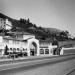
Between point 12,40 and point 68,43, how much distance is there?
180ft

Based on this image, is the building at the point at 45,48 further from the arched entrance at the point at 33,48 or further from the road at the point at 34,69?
the road at the point at 34,69

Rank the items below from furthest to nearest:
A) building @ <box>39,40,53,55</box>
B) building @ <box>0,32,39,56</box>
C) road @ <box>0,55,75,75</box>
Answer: building @ <box>39,40,53,55</box>, building @ <box>0,32,39,56</box>, road @ <box>0,55,75,75</box>

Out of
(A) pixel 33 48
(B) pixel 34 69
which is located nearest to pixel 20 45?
(A) pixel 33 48

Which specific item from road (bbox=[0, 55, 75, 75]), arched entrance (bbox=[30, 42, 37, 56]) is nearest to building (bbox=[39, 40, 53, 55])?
arched entrance (bbox=[30, 42, 37, 56])

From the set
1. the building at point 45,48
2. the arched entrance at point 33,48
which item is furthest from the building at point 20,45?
the building at point 45,48

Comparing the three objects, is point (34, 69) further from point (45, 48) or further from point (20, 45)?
point (45, 48)

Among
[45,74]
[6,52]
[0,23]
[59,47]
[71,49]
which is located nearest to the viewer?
[45,74]

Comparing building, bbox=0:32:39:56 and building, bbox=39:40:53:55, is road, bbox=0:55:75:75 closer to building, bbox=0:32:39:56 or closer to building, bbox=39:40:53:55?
building, bbox=0:32:39:56

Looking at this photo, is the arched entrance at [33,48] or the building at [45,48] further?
the building at [45,48]

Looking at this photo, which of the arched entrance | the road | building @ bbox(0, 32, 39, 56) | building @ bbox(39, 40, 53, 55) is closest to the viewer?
the road

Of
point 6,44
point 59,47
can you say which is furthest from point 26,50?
point 59,47

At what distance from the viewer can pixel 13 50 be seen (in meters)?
70.9

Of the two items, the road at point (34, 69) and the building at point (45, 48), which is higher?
the building at point (45, 48)

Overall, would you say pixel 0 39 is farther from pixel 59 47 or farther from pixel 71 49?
pixel 71 49
